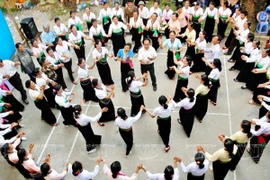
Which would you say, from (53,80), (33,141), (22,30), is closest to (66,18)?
(22,30)

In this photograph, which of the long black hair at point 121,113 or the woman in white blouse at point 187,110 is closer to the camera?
the long black hair at point 121,113

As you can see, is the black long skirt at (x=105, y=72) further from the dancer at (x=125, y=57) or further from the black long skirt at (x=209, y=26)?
the black long skirt at (x=209, y=26)

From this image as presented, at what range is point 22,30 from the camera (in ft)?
30.1

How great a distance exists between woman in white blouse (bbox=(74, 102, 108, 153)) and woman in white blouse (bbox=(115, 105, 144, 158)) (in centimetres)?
44

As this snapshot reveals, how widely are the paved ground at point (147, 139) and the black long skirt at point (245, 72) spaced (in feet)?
0.62

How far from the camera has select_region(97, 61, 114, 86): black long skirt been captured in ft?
21.6

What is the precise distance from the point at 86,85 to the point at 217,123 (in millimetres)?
3097

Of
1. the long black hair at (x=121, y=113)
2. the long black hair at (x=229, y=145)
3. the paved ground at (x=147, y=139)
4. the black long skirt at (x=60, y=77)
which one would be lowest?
the paved ground at (x=147, y=139)

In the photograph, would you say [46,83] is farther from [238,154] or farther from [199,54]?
[238,154]

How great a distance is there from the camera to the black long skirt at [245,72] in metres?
6.41

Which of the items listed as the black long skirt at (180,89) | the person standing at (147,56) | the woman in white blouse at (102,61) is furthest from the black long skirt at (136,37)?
the black long skirt at (180,89)

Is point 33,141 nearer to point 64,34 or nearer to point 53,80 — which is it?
point 53,80

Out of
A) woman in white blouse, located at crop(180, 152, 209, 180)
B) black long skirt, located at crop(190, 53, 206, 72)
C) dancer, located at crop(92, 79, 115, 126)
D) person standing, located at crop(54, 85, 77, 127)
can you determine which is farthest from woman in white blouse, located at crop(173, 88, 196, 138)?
person standing, located at crop(54, 85, 77, 127)

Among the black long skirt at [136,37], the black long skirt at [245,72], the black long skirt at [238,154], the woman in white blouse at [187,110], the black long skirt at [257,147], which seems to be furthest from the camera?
the black long skirt at [136,37]
